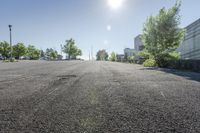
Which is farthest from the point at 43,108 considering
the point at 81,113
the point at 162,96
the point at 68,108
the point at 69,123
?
the point at 162,96

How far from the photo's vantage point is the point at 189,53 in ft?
176

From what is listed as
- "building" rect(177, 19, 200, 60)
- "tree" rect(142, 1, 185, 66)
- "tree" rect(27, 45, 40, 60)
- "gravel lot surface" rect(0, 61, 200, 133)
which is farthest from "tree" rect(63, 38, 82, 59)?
"gravel lot surface" rect(0, 61, 200, 133)

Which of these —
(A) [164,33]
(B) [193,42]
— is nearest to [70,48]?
(B) [193,42]

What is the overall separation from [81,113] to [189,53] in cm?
5275

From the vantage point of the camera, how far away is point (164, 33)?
34375mm

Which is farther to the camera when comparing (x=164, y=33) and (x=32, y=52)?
(x=32, y=52)

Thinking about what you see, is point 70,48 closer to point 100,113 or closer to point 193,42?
point 193,42

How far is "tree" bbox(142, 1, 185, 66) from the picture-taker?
3444cm

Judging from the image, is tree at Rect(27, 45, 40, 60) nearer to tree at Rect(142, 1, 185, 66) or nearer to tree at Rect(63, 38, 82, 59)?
tree at Rect(63, 38, 82, 59)

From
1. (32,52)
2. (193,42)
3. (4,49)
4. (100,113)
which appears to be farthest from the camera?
(32,52)

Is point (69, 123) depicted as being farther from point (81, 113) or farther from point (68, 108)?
point (68, 108)

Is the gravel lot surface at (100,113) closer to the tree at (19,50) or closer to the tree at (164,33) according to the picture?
the tree at (164,33)

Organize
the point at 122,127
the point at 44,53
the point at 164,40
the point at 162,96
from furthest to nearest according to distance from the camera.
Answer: the point at 44,53
the point at 164,40
the point at 162,96
the point at 122,127

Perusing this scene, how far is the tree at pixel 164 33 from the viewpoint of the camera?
34438mm
